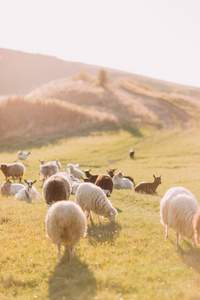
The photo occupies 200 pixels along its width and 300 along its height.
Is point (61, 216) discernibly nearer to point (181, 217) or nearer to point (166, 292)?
point (166, 292)

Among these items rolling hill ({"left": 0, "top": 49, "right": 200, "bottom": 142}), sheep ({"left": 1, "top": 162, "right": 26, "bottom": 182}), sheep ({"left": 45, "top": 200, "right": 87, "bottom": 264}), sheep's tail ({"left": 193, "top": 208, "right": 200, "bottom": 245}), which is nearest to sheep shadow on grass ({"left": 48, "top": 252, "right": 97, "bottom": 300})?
sheep ({"left": 45, "top": 200, "right": 87, "bottom": 264})

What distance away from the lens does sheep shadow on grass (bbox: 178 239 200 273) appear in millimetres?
7278

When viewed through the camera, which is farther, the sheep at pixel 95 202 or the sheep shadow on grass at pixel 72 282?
the sheep at pixel 95 202

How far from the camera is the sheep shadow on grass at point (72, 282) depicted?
19.7 ft

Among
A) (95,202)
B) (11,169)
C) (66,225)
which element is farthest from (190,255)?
(11,169)

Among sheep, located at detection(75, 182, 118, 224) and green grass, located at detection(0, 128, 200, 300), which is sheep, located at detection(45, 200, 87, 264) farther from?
sheep, located at detection(75, 182, 118, 224)

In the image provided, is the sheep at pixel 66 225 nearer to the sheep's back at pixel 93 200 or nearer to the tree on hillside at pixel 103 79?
the sheep's back at pixel 93 200

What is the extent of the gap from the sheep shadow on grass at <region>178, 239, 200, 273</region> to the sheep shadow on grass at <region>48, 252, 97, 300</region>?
10.1ft

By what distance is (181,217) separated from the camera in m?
8.66

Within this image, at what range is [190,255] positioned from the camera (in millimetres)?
7910

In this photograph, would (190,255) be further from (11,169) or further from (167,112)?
(167,112)

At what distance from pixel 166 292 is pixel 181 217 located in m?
3.26

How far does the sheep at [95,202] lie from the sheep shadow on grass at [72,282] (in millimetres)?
3162

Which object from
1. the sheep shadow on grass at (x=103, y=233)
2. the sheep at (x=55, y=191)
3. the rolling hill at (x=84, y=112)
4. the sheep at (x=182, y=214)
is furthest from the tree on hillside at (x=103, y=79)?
the sheep at (x=182, y=214)
